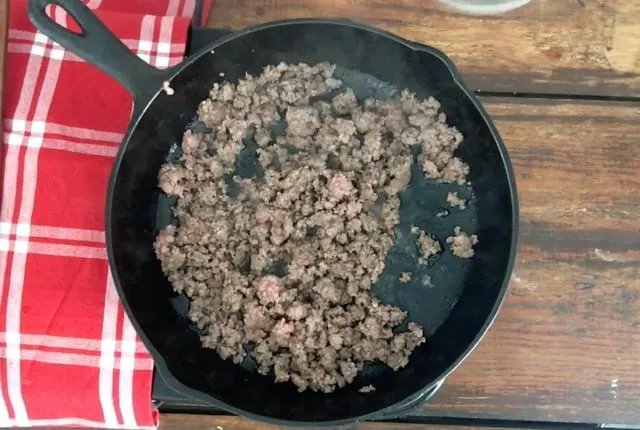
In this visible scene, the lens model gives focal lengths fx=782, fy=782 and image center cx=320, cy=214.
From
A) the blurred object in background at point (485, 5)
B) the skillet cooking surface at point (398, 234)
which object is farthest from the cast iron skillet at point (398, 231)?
the blurred object in background at point (485, 5)

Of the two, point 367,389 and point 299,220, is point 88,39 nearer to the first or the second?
point 299,220

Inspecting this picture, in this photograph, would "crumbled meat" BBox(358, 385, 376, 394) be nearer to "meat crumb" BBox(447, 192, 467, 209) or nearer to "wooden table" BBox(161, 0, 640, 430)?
"wooden table" BBox(161, 0, 640, 430)

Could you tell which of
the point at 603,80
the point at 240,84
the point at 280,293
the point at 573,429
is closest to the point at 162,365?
the point at 280,293

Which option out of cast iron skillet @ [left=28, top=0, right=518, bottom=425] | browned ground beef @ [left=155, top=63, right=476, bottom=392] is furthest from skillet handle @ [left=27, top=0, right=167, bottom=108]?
browned ground beef @ [left=155, top=63, right=476, bottom=392]

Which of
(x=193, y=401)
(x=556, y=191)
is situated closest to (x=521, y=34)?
(x=556, y=191)

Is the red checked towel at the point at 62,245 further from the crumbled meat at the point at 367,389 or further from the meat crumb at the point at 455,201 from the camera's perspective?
the meat crumb at the point at 455,201
